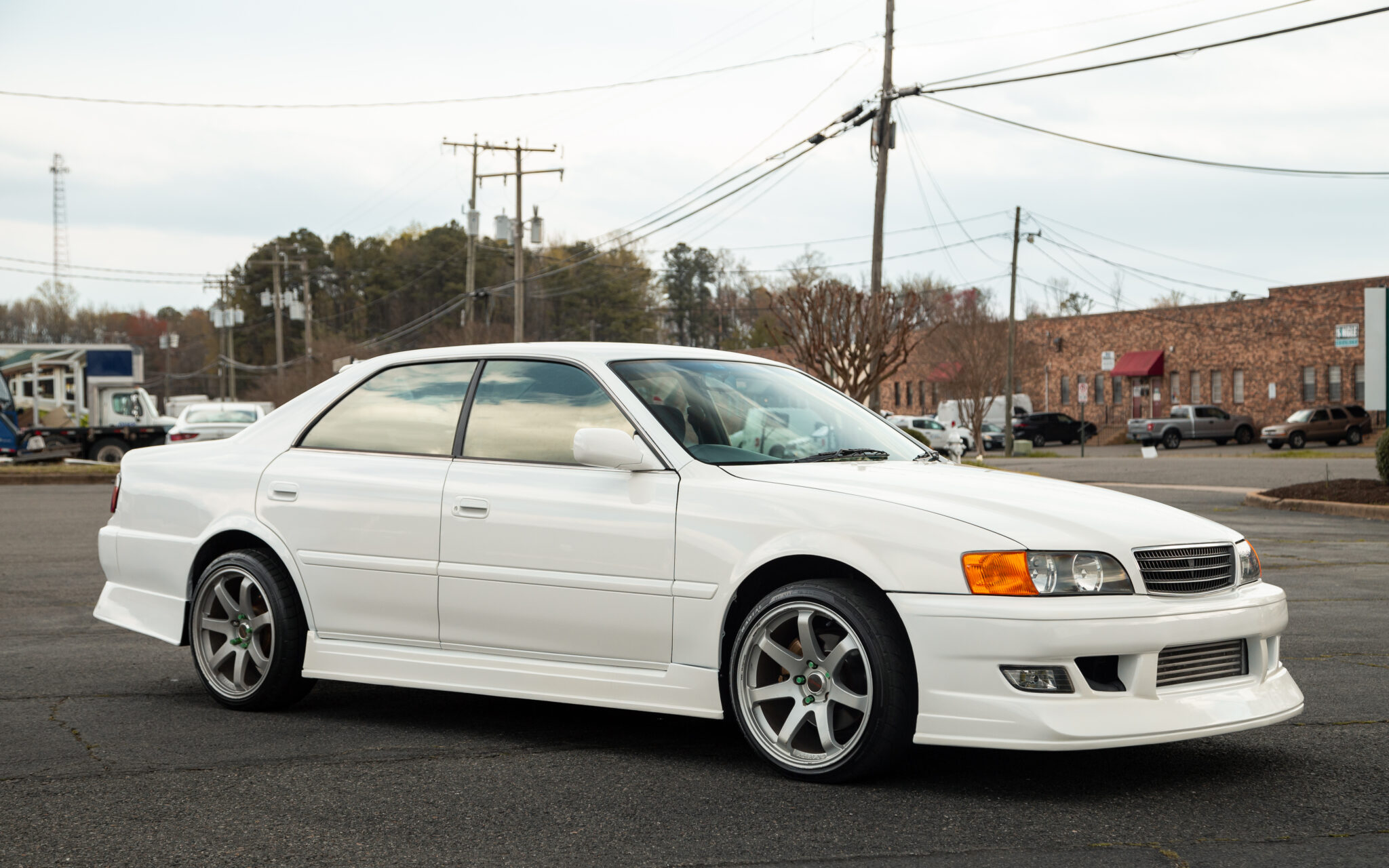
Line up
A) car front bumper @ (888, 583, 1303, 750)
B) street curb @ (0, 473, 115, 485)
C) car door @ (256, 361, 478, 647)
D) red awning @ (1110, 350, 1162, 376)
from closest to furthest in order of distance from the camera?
1. car front bumper @ (888, 583, 1303, 750)
2. car door @ (256, 361, 478, 647)
3. street curb @ (0, 473, 115, 485)
4. red awning @ (1110, 350, 1162, 376)

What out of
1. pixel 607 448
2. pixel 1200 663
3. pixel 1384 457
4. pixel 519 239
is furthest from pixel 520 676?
pixel 519 239

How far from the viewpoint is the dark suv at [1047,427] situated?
60094 millimetres

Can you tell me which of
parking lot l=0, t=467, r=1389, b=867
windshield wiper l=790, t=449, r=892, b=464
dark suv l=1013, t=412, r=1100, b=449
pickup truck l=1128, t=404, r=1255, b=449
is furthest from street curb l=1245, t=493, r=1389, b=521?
dark suv l=1013, t=412, r=1100, b=449

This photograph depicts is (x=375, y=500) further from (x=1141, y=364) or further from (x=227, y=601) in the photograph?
(x=1141, y=364)

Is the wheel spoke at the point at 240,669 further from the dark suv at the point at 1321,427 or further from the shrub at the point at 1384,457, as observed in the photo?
the dark suv at the point at 1321,427

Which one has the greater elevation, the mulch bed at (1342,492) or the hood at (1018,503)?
the hood at (1018,503)

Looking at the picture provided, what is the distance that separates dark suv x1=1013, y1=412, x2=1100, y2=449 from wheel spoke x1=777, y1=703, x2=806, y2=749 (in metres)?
56.8

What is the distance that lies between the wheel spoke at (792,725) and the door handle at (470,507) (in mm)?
1501

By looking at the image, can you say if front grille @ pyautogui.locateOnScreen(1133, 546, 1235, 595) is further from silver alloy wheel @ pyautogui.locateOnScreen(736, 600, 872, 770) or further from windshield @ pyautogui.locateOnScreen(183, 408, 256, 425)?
windshield @ pyautogui.locateOnScreen(183, 408, 256, 425)

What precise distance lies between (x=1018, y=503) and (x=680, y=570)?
4.02 ft

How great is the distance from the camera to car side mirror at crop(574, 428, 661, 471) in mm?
5082

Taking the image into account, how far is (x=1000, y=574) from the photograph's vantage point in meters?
4.44

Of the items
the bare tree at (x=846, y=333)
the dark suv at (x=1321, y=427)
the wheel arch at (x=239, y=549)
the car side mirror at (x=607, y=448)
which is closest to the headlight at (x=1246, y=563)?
the car side mirror at (x=607, y=448)

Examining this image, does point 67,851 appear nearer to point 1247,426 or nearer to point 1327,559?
point 1327,559
